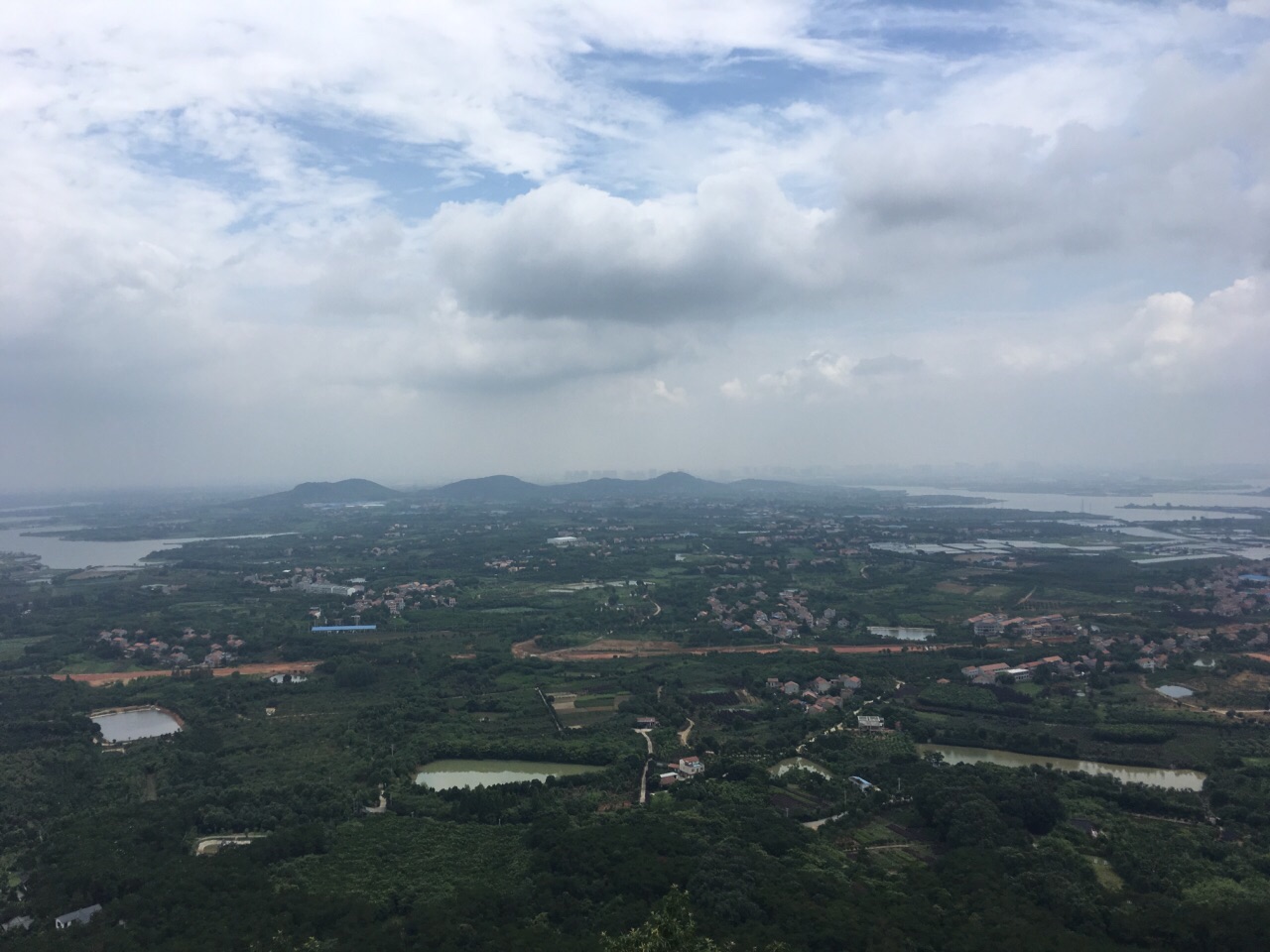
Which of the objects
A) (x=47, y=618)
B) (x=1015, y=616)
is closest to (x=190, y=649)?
(x=47, y=618)

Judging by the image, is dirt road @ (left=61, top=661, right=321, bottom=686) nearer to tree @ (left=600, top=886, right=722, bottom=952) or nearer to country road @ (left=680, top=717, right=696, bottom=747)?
country road @ (left=680, top=717, right=696, bottom=747)

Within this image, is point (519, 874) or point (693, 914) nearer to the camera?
point (693, 914)

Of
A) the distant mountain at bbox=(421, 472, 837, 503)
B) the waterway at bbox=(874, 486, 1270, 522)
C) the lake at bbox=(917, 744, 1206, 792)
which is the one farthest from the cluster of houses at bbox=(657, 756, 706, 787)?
the distant mountain at bbox=(421, 472, 837, 503)

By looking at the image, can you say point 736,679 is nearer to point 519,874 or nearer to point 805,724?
point 805,724

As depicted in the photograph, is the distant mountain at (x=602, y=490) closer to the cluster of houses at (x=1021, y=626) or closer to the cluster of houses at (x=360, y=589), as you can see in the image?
the cluster of houses at (x=360, y=589)

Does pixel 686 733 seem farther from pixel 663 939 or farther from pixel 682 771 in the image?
pixel 663 939
